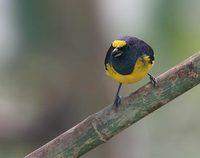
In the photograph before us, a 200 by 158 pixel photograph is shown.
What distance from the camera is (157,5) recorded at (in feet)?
14.2

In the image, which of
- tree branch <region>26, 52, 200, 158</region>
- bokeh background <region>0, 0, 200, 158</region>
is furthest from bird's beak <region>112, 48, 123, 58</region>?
bokeh background <region>0, 0, 200, 158</region>

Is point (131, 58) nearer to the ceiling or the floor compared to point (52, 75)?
nearer to the ceiling

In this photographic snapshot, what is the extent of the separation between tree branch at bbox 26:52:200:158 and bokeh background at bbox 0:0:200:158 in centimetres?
184

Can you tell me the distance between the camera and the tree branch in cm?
170

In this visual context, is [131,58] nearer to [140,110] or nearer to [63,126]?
[140,110]

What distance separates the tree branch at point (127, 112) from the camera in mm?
1696

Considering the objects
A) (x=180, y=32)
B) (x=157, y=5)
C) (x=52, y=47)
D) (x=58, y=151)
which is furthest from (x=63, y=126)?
(x=58, y=151)

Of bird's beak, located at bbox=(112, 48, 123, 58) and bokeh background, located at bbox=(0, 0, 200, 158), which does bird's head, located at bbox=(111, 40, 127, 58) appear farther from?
bokeh background, located at bbox=(0, 0, 200, 158)

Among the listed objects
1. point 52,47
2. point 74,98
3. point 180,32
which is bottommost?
point 180,32

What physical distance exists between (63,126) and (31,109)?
0.90 feet

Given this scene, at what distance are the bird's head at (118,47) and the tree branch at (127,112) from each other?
0.65ft

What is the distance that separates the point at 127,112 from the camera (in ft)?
5.62

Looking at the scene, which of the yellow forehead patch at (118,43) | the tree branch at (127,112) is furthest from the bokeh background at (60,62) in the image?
the tree branch at (127,112)

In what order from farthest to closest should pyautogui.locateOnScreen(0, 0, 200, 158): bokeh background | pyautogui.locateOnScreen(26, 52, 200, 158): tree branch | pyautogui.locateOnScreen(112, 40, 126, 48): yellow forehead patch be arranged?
1. pyautogui.locateOnScreen(0, 0, 200, 158): bokeh background
2. pyautogui.locateOnScreen(112, 40, 126, 48): yellow forehead patch
3. pyautogui.locateOnScreen(26, 52, 200, 158): tree branch
